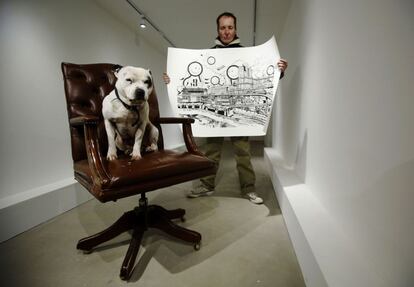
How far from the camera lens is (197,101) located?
1691 millimetres

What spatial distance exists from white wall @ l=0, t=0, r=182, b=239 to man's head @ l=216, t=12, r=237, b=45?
1492mm

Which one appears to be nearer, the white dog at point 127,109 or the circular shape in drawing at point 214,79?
the white dog at point 127,109

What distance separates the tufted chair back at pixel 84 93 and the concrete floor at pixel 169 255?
0.53 m

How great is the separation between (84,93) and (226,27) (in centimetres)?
122

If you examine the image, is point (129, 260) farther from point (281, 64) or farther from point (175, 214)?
point (281, 64)

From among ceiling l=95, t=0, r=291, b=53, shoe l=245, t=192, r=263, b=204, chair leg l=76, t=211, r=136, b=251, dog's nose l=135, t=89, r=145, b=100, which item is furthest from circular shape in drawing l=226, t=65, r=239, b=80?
ceiling l=95, t=0, r=291, b=53

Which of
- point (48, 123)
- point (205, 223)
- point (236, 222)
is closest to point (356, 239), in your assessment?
point (236, 222)

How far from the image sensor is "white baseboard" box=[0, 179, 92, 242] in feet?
4.17

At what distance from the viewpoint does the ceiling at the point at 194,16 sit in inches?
101

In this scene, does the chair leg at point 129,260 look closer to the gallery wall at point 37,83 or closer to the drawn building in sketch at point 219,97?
the drawn building in sketch at point 219,97

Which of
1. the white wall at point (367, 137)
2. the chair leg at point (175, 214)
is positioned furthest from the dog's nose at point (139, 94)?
the white wall at point (367, 137)

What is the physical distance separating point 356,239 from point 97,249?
124 centimetres

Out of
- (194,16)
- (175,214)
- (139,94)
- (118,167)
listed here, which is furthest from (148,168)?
(194,16)

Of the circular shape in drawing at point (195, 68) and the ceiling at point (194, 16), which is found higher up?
the ceiling at point (194, 16)
